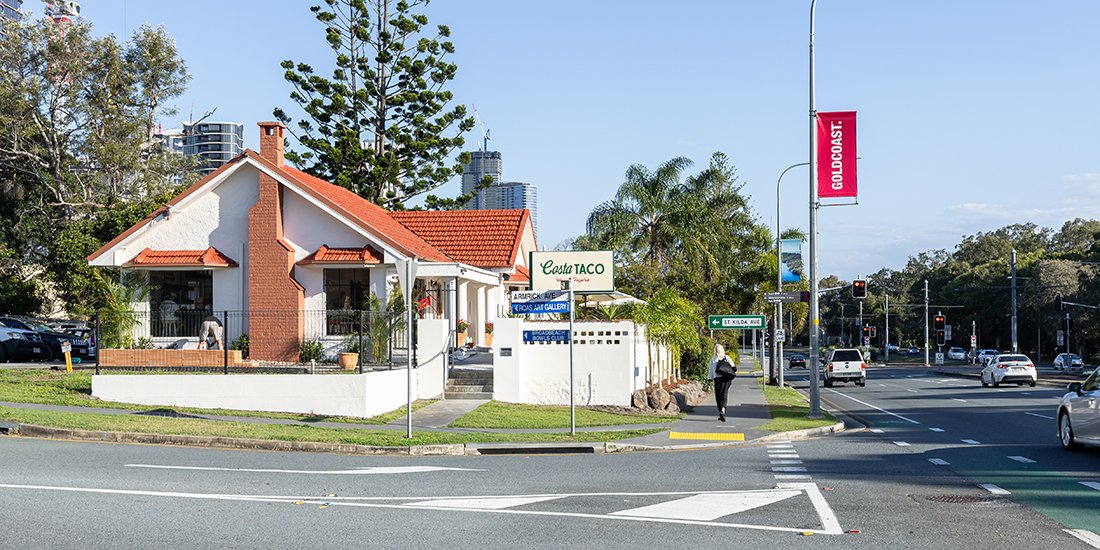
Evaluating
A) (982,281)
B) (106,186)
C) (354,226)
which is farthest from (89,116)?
(982,281)

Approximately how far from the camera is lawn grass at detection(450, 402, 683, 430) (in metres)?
19.9

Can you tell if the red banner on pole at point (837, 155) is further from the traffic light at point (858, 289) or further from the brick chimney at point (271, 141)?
the brick chimney at point (271, 141)

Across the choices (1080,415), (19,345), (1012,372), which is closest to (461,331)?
(19,345)

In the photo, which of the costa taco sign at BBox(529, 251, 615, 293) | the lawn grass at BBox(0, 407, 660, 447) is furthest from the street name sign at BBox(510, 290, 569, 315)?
the costa taco sign at BBox(529, 251, 615, 293)

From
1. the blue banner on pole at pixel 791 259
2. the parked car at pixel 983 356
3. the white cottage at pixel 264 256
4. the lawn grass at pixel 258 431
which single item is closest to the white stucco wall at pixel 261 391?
the lawn grass at pixel 258 431

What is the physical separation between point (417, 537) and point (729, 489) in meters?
4.46

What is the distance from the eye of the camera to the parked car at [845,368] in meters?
48.1

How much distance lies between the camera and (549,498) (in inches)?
437

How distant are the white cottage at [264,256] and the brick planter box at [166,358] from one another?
2851mm

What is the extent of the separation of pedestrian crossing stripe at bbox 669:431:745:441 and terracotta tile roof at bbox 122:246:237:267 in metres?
14.5

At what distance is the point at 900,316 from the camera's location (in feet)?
443

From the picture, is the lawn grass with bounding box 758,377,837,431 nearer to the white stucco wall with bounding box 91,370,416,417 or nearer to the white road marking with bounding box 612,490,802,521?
the white stucco wall with bounding box 91,370,416,417

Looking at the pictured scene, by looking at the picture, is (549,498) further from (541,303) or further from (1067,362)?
(1067,362)

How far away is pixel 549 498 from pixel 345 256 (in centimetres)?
1797
